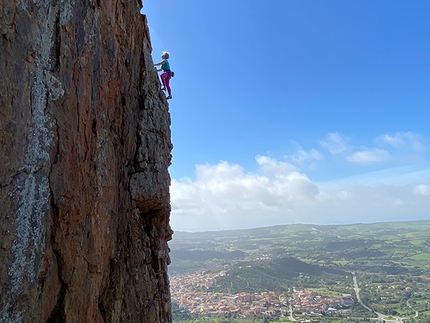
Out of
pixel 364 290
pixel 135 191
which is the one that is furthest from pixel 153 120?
pixel 364 290

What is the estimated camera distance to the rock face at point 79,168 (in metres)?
5.63

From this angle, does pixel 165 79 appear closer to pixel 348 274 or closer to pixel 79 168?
pixel 79 168

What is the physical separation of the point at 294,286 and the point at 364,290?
21.6 metres

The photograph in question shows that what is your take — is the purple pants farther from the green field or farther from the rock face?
the green field

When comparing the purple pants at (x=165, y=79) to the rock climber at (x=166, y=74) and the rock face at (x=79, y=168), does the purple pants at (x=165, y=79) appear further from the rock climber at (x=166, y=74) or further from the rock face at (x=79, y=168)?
the rock face at (x=79, y=168)

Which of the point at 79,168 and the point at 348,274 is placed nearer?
the point at 79,168

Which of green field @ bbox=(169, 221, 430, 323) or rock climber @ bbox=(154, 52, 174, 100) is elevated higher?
rock climber @ bbox=(154, 52, 174, 100)

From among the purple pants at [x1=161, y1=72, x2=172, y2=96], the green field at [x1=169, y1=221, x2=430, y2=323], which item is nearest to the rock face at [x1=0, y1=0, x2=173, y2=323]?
the purple pants at [x1=161, y1=72, x2=172, y2=96]

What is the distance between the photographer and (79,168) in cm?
723

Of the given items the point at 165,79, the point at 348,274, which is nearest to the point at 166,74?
the point at 165,79

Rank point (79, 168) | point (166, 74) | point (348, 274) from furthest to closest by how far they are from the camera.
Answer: point (348, 274) < point (166, 74) < point (79, 168)

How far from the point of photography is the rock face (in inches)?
222

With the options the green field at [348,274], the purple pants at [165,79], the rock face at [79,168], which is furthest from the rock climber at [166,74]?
the green field at [348,274]

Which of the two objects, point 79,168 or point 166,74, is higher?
point 166,74
